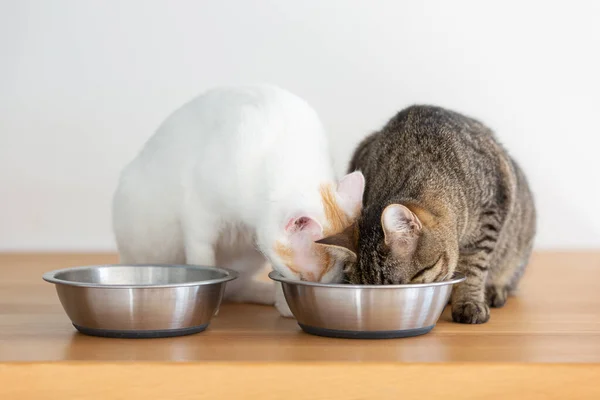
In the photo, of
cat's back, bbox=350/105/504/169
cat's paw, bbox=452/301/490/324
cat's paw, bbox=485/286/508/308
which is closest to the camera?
cat's paw, bbox=452/301/490/324

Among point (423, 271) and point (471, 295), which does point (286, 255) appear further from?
point (471, 295)

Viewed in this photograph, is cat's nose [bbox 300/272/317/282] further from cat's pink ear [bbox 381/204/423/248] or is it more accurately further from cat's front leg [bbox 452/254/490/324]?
cat's front leg [bbox 452/254/490/324]

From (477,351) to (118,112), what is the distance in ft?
6.27

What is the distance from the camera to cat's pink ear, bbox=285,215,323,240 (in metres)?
1.50

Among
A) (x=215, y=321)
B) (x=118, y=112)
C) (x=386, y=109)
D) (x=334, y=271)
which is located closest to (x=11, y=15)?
(x=118, y=112)

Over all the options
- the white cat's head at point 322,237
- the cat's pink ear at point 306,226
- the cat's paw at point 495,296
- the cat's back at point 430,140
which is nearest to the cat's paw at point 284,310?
the white cat's head at point 322,237

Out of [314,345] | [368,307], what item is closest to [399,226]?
[368,307]

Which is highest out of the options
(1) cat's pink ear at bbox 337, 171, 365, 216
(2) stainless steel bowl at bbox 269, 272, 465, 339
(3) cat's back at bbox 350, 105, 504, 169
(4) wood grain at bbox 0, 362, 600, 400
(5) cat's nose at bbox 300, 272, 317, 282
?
(3) cat's back at bbox 350, 105, 504, 169

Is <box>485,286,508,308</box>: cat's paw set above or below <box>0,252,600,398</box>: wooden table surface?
below

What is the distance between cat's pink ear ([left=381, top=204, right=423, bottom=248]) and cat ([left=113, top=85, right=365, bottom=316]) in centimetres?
A: 13

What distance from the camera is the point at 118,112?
2898 millimetres

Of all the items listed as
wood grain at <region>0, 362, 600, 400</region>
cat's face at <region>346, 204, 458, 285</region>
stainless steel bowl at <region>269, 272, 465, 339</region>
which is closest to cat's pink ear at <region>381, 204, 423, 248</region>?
cat's face at <region>346, 204, 458, 285</region>

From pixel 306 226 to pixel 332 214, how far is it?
89mm

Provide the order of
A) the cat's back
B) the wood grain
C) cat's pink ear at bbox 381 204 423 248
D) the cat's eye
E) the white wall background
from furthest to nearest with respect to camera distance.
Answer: the white wall background < the cat's back < the cat's eye < cat's pink ear at bbox 381 204 423 248 < the wood grain
